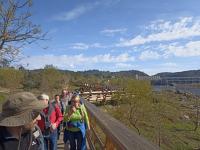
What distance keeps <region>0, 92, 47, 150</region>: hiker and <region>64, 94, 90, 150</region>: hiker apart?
573 centimetres

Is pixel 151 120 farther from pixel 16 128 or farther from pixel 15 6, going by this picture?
pixel 16 128

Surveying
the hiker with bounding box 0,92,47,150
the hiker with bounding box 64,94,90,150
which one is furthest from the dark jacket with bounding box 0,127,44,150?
the hiker with bounding box 64,94,90,150

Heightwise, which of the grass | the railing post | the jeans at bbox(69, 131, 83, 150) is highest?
the railing post

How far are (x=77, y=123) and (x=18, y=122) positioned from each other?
19.6ft

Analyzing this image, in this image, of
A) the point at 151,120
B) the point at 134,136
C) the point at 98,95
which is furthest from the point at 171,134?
the point at 134,136

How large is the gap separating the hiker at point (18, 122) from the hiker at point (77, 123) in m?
5.73

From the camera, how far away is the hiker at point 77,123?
844 cm

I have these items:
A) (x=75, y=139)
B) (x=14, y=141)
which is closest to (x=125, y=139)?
(x=14, y=141)

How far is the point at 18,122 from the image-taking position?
2.53 meters

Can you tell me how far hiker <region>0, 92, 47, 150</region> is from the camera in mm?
2553

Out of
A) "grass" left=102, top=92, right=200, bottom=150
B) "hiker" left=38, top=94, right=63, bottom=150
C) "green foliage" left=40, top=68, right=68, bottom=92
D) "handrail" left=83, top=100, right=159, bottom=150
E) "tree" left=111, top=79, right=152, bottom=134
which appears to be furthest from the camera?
"green foliage" left=40, top=68, right=68, bottom=92

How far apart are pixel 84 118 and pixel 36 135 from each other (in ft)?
18.2

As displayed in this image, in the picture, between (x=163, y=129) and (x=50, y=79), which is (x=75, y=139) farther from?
(x=50, y=79)

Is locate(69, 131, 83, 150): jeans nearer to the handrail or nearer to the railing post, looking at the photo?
the railing post
